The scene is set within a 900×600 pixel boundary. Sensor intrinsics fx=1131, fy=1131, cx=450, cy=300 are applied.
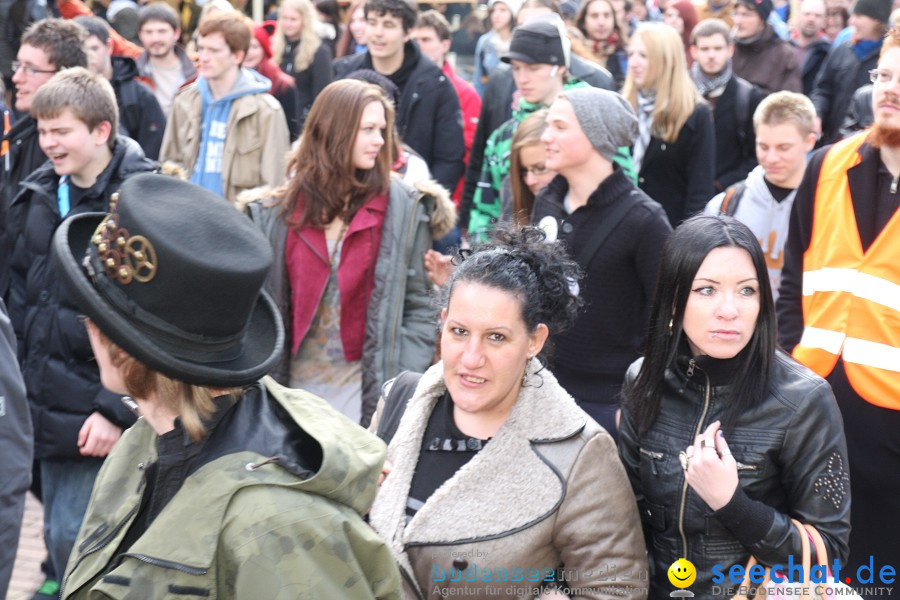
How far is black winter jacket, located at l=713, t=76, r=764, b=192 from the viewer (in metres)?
7.88

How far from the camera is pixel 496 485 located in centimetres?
323

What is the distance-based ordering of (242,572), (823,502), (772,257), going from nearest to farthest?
1. (242,572)
2. (823,502)
3. (772,257)

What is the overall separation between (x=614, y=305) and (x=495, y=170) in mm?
2194

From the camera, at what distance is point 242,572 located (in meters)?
2.12

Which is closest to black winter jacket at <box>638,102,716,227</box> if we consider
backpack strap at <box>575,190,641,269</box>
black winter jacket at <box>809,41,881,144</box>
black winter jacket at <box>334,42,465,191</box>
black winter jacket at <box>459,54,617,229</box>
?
black winter jacket at <box>459,54,617,229</box>

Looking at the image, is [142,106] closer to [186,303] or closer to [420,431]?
[420,431]

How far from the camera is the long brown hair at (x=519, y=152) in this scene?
5.78 metres

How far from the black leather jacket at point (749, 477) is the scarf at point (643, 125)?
158 inches

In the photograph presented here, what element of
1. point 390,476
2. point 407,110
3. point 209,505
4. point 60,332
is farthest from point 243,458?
point 407,110

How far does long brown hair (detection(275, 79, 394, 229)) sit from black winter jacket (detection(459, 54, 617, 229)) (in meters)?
2.35

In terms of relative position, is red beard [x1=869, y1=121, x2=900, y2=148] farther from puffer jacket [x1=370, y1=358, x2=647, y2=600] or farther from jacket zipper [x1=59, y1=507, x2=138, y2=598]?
jacket zipper [x1=59, y1=507, x2=138, y2=598]

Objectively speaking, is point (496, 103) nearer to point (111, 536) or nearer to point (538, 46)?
point (538, 46)

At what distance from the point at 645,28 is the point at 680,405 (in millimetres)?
4786

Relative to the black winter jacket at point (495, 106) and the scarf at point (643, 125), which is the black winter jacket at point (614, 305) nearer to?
the scarf at point (643, 125)
